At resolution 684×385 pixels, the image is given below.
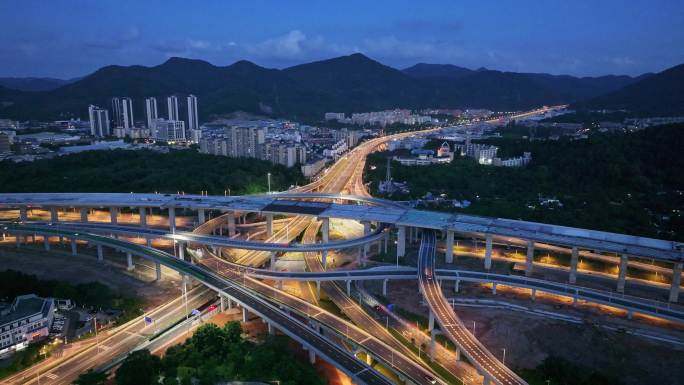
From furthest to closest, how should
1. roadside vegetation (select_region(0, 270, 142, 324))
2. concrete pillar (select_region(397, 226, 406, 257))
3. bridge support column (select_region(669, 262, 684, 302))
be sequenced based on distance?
1. concrete pillar (select_region(397, 226, 406, 257))
2. roadside vegetation (select_region(0, 270, 142, 324))
3. bridge support column (select_region(669, 262, 684, 302))

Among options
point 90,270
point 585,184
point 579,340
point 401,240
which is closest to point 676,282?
point 579,340

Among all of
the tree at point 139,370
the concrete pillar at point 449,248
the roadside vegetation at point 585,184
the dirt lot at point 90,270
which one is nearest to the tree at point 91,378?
the tree at point 139,370

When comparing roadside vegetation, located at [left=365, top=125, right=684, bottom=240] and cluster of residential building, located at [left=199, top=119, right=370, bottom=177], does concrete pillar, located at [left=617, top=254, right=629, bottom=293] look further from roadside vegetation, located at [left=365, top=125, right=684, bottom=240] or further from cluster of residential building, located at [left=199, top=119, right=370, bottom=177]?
cluster of residential building, located at [left=199, top=119, right=370, bottom=177]

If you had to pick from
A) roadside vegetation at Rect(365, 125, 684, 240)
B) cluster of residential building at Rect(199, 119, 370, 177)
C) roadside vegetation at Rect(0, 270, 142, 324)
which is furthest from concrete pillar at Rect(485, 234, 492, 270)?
cluster of residential building at Rect(199, 119, 370, 177)

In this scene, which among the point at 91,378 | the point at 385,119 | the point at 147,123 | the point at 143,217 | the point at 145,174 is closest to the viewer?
the point at 91,378

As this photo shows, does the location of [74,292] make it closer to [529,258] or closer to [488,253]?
[488,253]

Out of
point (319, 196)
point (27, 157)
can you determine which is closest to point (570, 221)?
point (319, 196)
